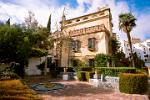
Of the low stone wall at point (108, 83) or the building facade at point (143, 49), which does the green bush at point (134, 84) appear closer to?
the low stone wall at point (108, 83)

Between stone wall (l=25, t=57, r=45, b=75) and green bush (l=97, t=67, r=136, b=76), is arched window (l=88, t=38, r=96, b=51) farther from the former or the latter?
green bush (l=97, t=67, r=136, b=76)

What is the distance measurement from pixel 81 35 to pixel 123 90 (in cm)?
1888

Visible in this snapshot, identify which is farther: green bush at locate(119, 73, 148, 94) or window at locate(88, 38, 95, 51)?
window at locate(88, 38, 95, 51)

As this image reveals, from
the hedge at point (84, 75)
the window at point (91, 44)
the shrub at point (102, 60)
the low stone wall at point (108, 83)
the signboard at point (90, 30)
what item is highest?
the signboard at point (90, 30)

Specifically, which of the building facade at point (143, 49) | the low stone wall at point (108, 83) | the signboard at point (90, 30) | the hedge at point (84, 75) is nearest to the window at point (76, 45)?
the signboard at point (90, 30)

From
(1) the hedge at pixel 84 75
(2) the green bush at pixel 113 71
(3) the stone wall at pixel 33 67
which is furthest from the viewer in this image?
(3) the stone wall at pixel 33 67

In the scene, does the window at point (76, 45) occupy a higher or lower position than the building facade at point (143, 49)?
lower

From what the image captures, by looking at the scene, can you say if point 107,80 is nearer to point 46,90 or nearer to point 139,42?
point 46,90

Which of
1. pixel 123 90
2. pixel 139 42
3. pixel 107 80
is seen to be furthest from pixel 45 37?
pixel 139 42

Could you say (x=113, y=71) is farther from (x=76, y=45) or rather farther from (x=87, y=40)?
(x=76, y=45)

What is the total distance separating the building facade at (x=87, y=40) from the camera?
31.3 metres

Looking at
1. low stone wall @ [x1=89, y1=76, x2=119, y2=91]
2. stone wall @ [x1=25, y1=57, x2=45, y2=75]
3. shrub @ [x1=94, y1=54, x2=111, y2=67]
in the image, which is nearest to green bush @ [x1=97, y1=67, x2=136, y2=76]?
low stone wall @ [x1=89, y1=76, x2=119, y2=91]

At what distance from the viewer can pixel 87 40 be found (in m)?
32.3

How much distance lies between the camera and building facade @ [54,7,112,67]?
31269 millimetres
